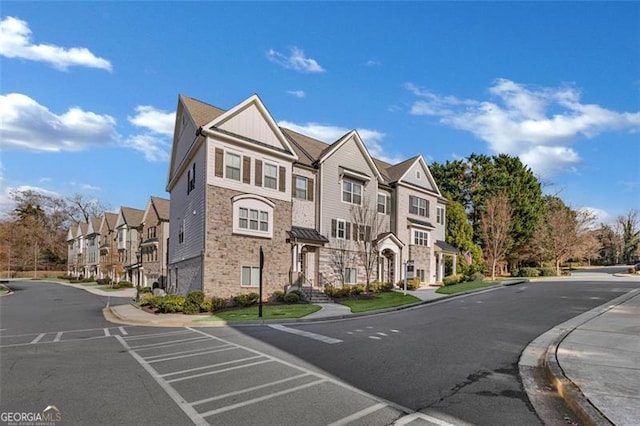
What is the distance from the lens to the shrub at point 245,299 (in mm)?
22250

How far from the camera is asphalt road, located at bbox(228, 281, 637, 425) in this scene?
20.1 feet

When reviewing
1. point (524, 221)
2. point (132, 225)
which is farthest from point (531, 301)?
point (132, 225)

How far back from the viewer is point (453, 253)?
39812 millimetres

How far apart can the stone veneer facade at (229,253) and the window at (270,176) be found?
3.35 feet

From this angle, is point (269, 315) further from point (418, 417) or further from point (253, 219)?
point (418, 417)

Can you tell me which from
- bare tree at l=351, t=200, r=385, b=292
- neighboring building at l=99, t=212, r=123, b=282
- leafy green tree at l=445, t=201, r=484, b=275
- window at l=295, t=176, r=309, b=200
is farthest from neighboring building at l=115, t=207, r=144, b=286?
leafy green tree at l=445, t=201, r=484, b=275

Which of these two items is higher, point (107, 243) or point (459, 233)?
point (459, 233)

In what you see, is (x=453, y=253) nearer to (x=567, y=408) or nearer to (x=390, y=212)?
(x=390, y=212)

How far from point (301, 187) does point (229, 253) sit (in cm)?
761

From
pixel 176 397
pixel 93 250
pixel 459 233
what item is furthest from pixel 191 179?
pixel 93 250

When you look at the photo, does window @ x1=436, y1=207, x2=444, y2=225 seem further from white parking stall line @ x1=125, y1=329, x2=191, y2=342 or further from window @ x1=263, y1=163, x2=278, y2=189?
white parking stall line @ x1=125, y1=329, x2=191, y2=342

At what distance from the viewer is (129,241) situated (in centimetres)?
5631

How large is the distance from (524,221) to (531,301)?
3333 cm

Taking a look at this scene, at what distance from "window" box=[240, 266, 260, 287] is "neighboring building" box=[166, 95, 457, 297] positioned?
6 centimetres
